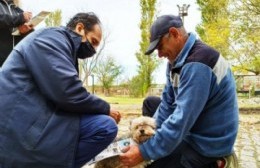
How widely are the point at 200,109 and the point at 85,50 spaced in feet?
3.58

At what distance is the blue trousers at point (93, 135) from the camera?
128 inches

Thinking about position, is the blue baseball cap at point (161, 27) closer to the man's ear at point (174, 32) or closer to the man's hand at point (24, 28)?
the man's ear at point (174, 32)

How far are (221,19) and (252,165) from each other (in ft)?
41.8

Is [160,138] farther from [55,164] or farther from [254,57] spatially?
[254,57]

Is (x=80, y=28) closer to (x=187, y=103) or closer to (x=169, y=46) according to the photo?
(x=169, y=46)

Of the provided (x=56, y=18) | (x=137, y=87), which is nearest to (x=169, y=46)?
(x=137, y=87)

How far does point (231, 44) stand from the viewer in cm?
1853

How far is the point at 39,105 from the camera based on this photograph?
302 centimetres

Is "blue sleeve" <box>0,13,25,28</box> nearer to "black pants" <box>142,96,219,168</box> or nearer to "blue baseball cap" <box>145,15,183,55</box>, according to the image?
"blue baseball cap" <box>145,15,183,55</box>

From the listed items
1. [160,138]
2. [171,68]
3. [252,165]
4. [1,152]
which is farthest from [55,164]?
[252,165]

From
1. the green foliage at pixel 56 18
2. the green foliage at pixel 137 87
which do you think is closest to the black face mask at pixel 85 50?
the green foliage at pixel 56 18

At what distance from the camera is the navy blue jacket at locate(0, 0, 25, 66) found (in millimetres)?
4785

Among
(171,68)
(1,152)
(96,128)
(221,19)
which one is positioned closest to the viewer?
(1,152)

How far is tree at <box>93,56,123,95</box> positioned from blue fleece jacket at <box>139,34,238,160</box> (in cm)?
4144
